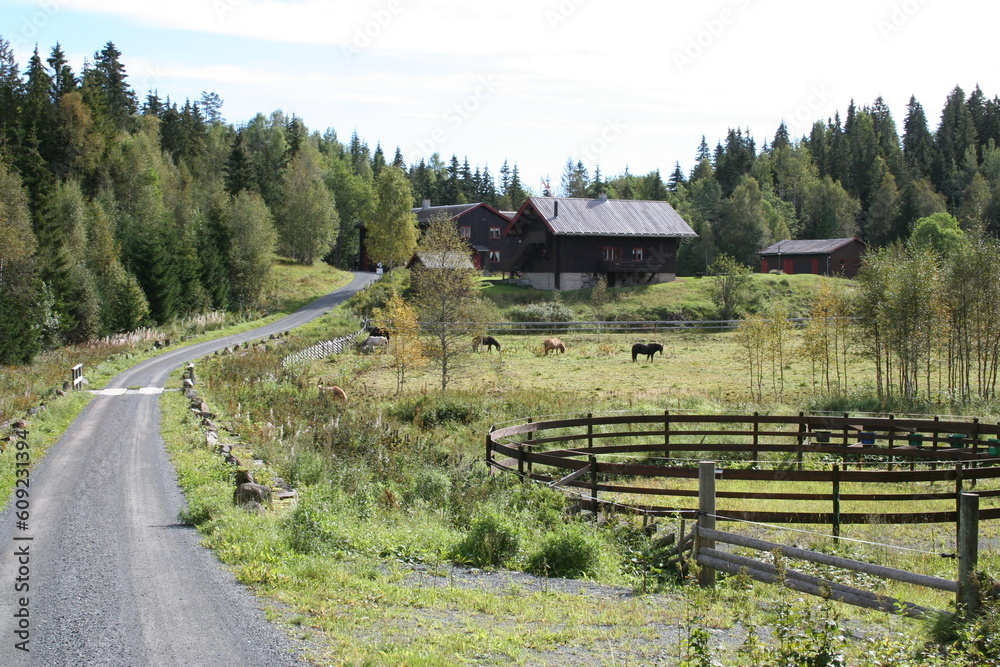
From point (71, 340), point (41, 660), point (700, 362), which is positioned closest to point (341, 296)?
point (71, 340)

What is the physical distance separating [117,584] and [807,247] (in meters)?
91.6

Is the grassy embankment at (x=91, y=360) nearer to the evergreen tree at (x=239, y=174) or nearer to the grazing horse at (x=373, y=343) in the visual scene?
the grazing horse at (x=373, y=343)

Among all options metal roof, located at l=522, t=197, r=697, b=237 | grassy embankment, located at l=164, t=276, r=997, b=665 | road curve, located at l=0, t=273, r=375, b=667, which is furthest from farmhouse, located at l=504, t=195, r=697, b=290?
road curve, located at l=0, t=273, r=375, b=667

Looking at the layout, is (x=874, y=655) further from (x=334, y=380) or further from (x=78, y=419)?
(x=334, y=380)

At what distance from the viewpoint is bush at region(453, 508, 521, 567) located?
10039 millimetres

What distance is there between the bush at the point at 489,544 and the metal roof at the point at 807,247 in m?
84.8

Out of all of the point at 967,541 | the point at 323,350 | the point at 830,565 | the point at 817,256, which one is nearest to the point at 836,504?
the point at 830,565

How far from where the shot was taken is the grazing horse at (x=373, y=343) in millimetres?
47531

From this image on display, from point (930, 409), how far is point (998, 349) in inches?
225

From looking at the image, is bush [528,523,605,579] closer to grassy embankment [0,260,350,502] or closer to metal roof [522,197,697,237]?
grassy embankment [0,260,350,502]

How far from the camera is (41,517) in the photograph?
1145 cm

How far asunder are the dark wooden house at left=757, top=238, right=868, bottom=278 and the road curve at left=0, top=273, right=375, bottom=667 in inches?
3193

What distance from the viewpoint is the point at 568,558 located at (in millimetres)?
9938

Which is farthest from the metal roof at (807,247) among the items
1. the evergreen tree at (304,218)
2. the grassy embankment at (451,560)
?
the grassy embankment at (451,560)
